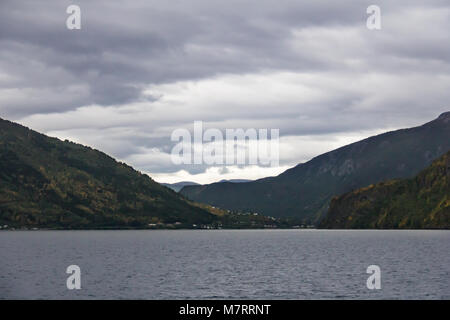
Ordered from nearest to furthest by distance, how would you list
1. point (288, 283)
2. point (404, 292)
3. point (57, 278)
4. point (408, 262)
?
point (404, 292) → point (288, 283) → point (57, 278) → point (408, 262)

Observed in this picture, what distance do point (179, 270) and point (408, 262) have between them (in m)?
74.3

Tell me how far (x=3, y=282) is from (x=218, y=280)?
47.7 metres

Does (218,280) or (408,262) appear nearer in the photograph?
(218,280)

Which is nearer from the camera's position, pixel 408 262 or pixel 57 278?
pixel 57 278

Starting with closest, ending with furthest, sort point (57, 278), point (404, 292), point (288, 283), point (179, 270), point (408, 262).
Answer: point (404, 292)
point (288, 283)
point (57, 278)
point (179, 270)
point (408, 262)

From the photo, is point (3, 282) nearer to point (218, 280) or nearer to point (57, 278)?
point (57, 278)
